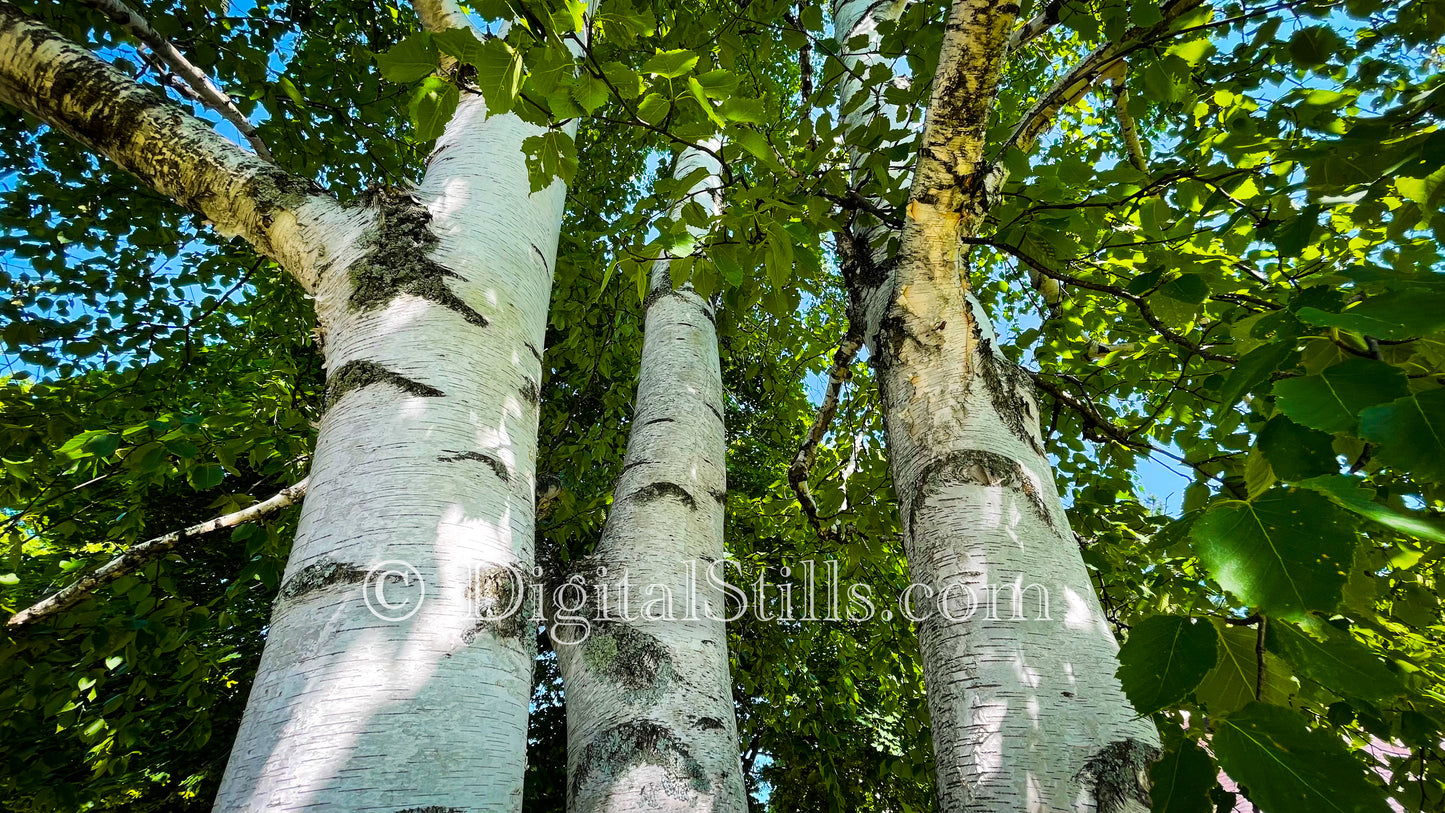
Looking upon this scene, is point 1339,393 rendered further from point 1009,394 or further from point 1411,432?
point 1009,394

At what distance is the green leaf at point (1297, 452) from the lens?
76 cm

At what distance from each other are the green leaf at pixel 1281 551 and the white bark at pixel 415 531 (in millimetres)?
944

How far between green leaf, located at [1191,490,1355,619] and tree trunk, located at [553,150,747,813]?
1.04 m

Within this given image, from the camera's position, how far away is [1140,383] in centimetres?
317

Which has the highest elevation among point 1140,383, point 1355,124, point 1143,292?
point 1140,383

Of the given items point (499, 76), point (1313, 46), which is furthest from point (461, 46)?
point (1313, 46)

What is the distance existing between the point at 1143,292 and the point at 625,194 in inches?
194

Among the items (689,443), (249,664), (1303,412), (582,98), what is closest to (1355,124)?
(1303,412)

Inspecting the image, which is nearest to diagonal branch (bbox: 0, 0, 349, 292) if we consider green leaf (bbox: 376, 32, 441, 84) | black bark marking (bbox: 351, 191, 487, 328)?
black bark marking (bbox: 351, 191, 487, 328)

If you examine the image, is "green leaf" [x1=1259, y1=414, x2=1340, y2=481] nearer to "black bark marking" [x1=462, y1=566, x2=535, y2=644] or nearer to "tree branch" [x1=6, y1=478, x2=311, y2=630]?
"black bark marking" [x1=462, y1=566, x2=535, y2=644]

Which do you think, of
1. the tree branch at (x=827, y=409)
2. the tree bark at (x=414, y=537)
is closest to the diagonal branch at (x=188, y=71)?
the tree bark at (x=414, y=537)

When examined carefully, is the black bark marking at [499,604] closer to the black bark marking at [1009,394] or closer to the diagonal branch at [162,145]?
the diagonal branch at [162,145]

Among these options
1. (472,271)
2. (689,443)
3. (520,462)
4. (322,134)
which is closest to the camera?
(520,462)

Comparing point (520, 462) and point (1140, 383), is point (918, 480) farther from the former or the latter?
point (1140, 383)
